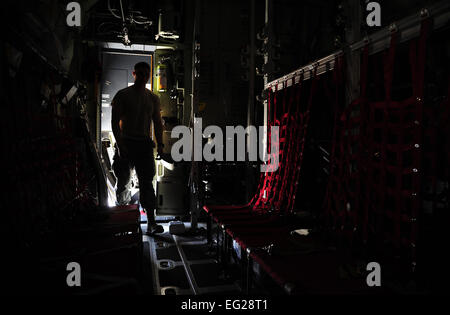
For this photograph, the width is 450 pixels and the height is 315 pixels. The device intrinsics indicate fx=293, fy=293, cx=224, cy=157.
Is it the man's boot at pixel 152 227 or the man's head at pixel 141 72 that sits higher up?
the man's head at pixel 141 72

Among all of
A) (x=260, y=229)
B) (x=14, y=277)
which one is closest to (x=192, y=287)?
(x=260, y=229)

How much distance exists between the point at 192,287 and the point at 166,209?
2.86 m

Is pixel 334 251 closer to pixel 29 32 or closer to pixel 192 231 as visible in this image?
pixel 192 231

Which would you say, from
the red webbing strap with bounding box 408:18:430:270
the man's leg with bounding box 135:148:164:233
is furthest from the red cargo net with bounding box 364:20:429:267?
the man's leg with bounding box 135:148:164:233

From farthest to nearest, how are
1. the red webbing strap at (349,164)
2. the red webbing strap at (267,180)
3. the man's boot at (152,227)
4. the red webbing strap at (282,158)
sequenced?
the man's boot at (152,227) < the red webbing strap at (267,180) < the red webbing strap at (282,158) < the red webbing strap at (349,164)

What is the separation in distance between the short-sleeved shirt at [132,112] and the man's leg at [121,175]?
42cm

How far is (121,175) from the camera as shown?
4.12 meters

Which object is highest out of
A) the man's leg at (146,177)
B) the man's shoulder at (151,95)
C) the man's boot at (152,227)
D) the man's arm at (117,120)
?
the man's shoulder at (151,95)

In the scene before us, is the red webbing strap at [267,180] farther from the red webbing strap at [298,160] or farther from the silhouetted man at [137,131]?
the silhouetted man at [137,131]

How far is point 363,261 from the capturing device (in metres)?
1.60

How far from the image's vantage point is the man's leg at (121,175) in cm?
407

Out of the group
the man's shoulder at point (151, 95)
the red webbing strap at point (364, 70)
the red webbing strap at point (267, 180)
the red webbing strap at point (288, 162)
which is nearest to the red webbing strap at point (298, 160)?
the red webbing strap at point (288, 162)

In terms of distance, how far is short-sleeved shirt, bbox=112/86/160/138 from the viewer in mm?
3857

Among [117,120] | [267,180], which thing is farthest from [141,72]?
[267,180]
